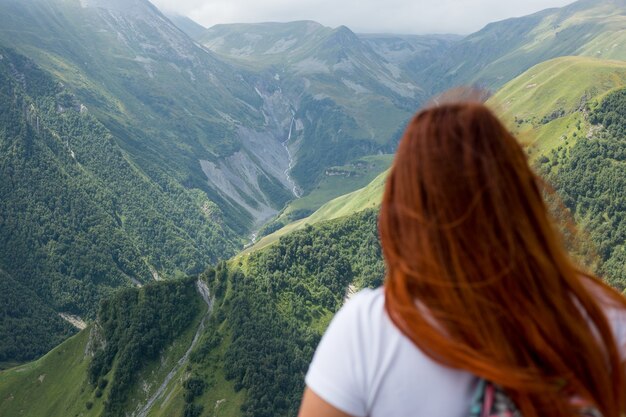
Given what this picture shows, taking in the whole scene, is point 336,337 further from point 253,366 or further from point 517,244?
point 253,366

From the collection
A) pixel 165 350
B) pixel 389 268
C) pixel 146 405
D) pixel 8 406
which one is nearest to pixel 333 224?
pixel 165 350

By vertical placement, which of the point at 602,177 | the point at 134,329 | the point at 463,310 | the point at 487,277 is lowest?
the point at 134,329

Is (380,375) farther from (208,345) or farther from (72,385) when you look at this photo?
(72,385)

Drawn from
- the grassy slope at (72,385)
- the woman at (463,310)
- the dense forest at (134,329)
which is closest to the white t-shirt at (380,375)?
the woman at (463,310)

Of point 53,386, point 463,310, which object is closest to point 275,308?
point 53,386

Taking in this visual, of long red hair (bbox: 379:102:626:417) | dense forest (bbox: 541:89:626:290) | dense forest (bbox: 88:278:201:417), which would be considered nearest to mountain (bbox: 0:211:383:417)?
dense forest (bbox: 88:278:201:417)

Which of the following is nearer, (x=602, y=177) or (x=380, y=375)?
(x=380, y=375)

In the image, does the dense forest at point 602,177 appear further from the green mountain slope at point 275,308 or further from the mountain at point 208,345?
the mountain at point 208,345
